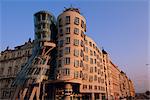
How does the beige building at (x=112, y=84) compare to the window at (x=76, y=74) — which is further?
the beige building at (x=112, y=84)

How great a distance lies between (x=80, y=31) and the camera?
68.8m

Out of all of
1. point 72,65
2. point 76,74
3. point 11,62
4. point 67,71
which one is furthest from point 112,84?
point 67,71

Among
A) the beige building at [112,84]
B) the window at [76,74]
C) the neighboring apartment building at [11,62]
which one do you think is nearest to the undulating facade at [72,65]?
the window at [76,74]

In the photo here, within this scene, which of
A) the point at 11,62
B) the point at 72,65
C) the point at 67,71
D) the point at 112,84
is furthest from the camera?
the point at 112,84

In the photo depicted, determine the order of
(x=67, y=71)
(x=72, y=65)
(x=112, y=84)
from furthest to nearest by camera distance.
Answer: (x=112, y=84) < (x=72, y=65) < (x=67, y=71)

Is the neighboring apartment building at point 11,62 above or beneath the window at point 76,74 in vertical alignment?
above

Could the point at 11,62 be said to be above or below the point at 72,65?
above

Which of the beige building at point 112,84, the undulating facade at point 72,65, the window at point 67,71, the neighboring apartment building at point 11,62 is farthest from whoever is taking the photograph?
the beige building at point 112,84

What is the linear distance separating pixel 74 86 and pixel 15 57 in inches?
1443

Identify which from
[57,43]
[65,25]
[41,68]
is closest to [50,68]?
[41,68]

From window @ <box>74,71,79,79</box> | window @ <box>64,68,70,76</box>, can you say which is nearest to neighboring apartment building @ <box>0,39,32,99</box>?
window @ <box>64,68,70,76</box>

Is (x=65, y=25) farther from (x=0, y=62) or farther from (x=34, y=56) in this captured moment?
(x=0, y=62)

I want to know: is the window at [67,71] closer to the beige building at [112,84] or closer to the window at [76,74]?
the window at [76,74]

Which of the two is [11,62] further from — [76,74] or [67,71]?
[76,74]
